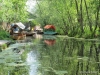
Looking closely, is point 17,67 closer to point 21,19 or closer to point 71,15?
point 21,19

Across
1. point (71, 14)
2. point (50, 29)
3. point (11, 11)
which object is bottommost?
point (50, 29)

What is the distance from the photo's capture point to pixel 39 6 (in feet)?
312

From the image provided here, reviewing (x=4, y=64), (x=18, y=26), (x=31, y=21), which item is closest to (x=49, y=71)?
(x=4, y=64)

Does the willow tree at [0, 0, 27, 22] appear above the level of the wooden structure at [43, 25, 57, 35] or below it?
above

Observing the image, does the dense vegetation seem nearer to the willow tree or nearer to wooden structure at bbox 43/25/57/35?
the willow tree

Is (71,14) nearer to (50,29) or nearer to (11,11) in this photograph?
(11,11)

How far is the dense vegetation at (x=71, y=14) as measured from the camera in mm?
49944

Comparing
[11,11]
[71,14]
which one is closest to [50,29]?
[71,14]

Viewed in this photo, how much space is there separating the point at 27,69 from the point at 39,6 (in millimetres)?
78521

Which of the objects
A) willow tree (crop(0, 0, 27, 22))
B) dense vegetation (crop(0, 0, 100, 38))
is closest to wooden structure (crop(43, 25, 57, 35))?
dense vegetation (crop(0, 0, 100, 38))

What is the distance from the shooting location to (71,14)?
6600 cm

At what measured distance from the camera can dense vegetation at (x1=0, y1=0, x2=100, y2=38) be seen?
49944 mm

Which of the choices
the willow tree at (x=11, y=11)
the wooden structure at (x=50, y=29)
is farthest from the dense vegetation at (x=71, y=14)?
the wooden structure at (x=50, y=29)

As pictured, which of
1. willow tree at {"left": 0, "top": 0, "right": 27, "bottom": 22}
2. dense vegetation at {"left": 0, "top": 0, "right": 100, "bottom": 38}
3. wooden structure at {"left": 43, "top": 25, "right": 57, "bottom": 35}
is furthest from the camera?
wooden structure at {"left": 43, "top": 25, "right": 57, "bottom": 35}
